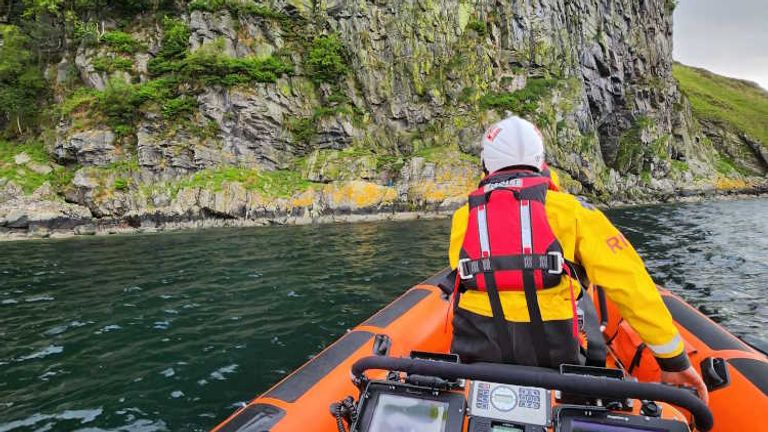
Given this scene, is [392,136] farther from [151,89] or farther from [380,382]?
[380,382]

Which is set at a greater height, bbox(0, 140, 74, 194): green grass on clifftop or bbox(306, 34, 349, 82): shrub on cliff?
bbox(306, 34, 349, 82): shrub on cliff

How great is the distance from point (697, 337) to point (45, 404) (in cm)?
631

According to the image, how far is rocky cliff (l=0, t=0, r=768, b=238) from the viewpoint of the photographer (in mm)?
26438

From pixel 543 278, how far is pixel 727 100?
11774cm

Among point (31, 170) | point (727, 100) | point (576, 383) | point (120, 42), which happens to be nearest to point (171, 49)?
point (120, 42)

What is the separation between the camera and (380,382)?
201cm

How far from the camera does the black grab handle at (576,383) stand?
1.55 metres

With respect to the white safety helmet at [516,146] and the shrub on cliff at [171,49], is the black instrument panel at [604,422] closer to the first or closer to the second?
the white safety helmet at [516,146]

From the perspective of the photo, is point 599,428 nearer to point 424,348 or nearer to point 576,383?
point 576,383

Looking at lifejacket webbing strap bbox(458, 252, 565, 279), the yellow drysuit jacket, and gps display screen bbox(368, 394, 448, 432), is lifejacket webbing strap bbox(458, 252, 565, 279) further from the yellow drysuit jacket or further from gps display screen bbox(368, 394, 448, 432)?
gps display screen bbox(368, 394, 448, 432)

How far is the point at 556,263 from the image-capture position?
1.98m

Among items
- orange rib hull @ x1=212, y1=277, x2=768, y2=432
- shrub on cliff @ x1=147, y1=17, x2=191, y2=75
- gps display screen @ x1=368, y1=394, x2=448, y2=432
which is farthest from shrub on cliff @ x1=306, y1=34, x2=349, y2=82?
gps display screen @ x1=368, y1=394, x2=448, y2=432

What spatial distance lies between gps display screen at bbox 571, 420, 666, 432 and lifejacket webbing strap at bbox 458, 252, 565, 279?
0.66m

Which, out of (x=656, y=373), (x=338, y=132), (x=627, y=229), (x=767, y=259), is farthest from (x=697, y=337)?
(x=338, y=132)
